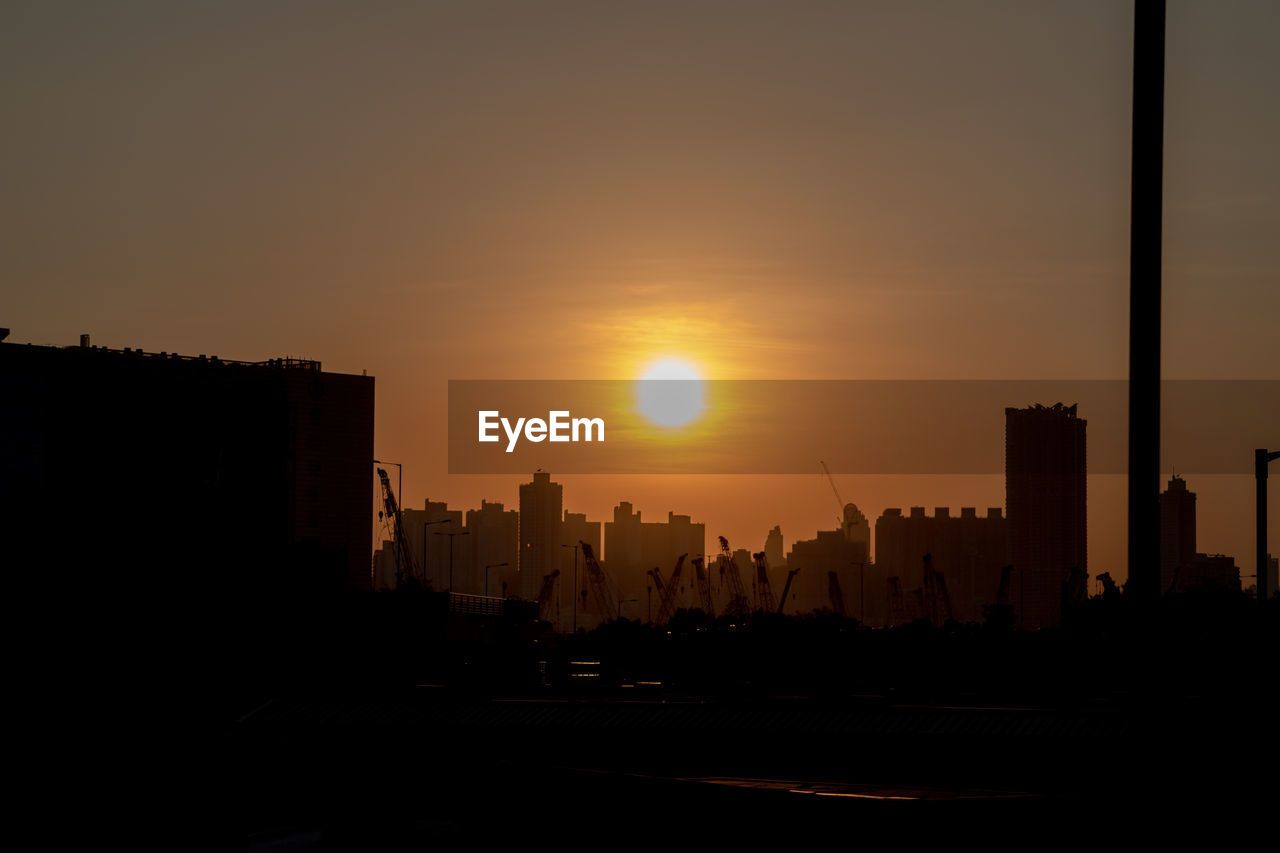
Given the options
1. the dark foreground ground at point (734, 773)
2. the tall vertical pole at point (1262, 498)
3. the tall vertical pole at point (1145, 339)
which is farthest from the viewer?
the tall vertical pole at point (1262, 498)

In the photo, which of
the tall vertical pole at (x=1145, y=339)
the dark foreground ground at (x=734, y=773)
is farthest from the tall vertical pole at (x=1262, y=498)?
the tall vertical pole at (x=1145, y=339)

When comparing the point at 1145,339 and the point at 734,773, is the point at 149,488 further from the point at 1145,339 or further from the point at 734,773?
the point at 734,773

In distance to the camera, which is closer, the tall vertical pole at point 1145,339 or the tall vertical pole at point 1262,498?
the tall vertical pole at point 1145,339

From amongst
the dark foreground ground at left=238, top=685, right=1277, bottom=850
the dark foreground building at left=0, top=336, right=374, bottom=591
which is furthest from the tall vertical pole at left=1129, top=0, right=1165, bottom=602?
the dark foreground building at left=0, top=336, right=374, bottom=591

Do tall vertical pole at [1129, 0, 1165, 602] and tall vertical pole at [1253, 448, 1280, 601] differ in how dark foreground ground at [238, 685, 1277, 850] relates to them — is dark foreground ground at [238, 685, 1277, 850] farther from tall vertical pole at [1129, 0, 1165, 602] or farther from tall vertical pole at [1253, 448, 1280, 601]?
tall vertical pole at [1253, 448, 1280, 601]

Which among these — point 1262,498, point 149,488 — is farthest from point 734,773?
point 149,488

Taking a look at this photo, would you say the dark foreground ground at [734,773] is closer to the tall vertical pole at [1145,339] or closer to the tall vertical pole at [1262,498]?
the tall vertical pole at [1145,339]
